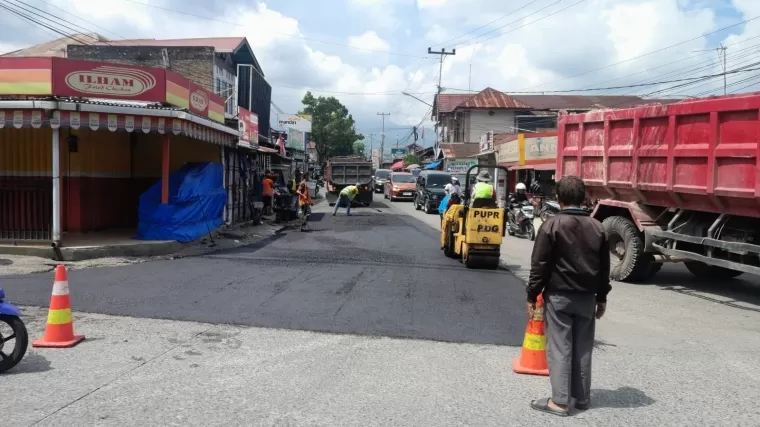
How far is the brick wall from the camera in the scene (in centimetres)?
2748

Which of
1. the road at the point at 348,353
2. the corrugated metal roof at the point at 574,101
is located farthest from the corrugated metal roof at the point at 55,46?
the corrugated metal roof at the point at 574,101

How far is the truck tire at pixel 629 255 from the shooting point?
1009cm

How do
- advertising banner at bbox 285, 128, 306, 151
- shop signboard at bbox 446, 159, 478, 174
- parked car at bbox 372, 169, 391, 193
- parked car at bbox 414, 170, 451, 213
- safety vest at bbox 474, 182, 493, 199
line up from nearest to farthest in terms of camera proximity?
1. safety vest at bbox 474, 182, 493, 199
2. parked car at bbox 414, 170, 451, 213
3. shop signboard at bbox 446, 159, 478, 174
4. advertising banner at bbox 285, 128, 306, 151
5. parked car at bbox 372, 169, 391, 193

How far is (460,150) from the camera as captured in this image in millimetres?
45938

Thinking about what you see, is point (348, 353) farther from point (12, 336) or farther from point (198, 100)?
point (198, 100)

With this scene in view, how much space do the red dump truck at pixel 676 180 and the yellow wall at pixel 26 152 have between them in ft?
35.6

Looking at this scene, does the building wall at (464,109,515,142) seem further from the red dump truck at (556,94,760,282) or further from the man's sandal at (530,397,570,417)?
the man's sandal at (530,397,570,417)

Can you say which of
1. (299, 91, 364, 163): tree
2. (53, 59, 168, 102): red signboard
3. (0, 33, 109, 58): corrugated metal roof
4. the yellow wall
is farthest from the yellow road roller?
(299, 91, 364, 163): tree

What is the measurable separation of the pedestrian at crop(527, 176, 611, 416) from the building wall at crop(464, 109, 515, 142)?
143ft

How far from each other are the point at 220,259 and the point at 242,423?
7901 mm

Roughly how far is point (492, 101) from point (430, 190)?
22045 millimetres

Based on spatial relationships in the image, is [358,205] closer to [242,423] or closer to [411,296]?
[411,296]

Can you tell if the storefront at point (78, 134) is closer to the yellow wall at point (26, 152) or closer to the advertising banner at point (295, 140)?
the yellow wall at point (26, 152)

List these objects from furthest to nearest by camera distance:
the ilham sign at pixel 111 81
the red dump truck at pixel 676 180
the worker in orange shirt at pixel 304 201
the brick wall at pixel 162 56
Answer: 1. the brick wall at pixel 162 56
2. the worker in orange shirt at pixel 304 201
3. the ilham sign at pixel 111 81
4. the red dump truck at pixel 676 180
